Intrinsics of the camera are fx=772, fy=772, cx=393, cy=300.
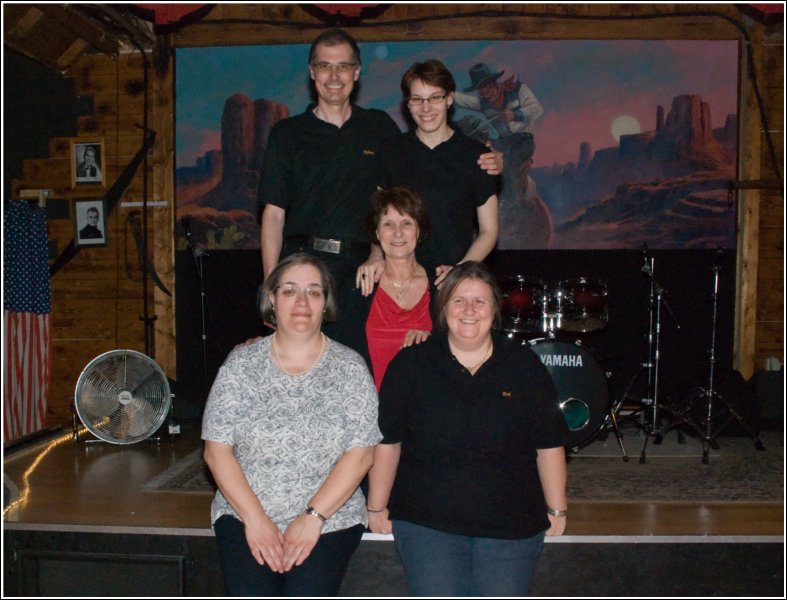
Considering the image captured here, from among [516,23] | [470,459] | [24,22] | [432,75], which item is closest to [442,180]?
[432,75]

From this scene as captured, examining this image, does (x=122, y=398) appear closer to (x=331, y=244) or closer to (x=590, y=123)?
(x=331, y=244)

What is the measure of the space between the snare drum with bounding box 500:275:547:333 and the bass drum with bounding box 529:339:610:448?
17 cm

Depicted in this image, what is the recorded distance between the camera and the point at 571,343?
4.77m

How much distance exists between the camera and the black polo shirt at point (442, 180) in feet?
10.2

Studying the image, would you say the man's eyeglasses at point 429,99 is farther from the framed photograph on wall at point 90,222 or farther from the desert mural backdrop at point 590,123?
the framed photograph on wall at point 90,222

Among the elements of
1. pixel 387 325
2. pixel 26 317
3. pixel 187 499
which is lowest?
pixel 187 499

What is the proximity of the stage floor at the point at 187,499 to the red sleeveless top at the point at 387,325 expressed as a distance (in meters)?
0.66

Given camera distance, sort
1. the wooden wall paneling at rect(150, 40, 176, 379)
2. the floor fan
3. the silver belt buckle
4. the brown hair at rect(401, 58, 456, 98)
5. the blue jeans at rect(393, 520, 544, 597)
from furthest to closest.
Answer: the wooden wall paneling at rect(150, 40, 176, 379)
the floor fan
the silver belt buckle
the brown hair at rect(401, 58, 456, 98)
the blue jeans at rect(393, 520, 544, 597)

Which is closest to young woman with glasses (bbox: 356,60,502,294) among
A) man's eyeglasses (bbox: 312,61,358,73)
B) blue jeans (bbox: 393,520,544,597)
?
man's eyeglasses (bbox: 312,61,358,73)

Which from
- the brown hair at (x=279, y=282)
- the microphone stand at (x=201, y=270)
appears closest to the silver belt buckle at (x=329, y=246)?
the brown hair at (x=279, y=282)

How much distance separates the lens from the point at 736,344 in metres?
6.09

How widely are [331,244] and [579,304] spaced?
220 cm

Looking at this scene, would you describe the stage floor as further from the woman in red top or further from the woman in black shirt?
the woman in red top

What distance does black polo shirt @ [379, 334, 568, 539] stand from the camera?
7.79 ft
